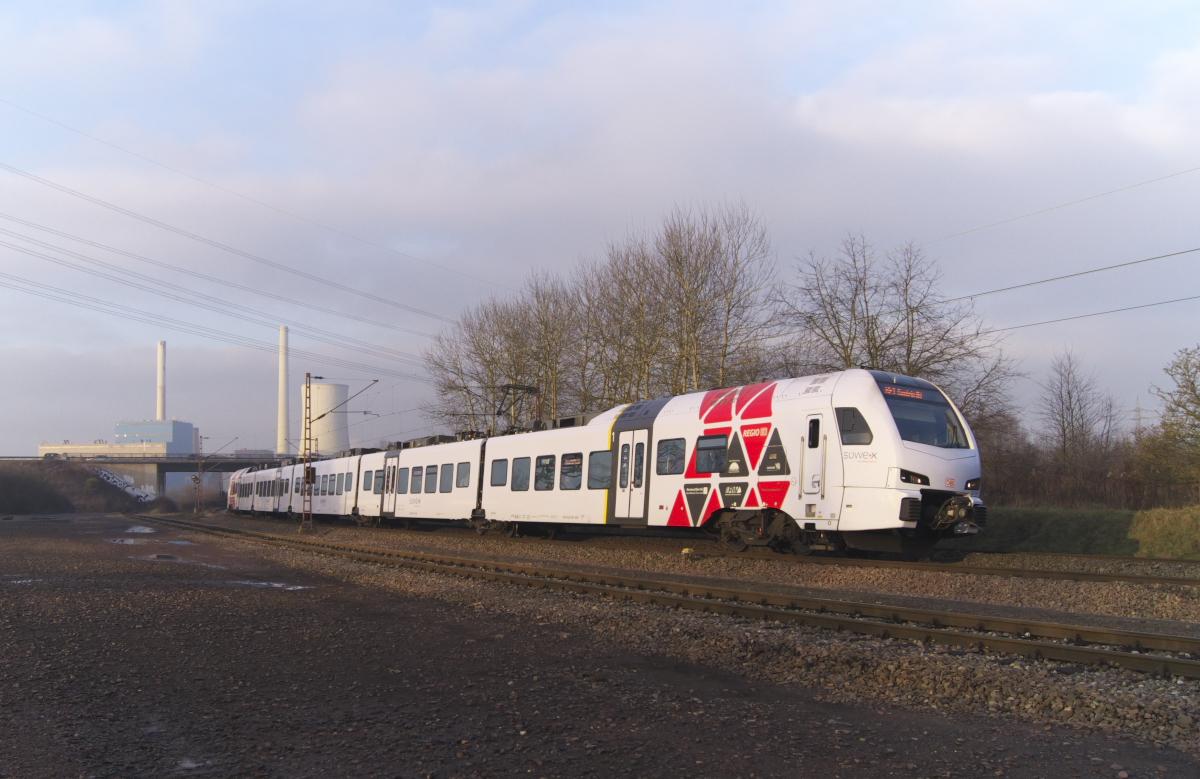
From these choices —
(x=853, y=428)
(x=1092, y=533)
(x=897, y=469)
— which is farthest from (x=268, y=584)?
(x=1092, y=533)

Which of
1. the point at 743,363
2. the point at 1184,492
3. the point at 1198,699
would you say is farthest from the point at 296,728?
the point at 1184,492

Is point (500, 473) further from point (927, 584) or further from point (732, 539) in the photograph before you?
point (927, 584)

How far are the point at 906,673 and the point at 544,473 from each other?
1352 cm

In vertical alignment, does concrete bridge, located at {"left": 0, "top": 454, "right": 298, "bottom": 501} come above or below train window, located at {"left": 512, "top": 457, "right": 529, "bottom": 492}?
below

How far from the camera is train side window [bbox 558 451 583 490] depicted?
1778 cm

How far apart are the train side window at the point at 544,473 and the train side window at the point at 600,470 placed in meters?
1.66

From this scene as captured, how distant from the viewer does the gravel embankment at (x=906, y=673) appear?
5.19 metres

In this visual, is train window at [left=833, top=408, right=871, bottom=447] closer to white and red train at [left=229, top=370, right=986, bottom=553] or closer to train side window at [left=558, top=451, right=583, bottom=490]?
white and red train at [left=229, top=370, right=986, bottom=553]

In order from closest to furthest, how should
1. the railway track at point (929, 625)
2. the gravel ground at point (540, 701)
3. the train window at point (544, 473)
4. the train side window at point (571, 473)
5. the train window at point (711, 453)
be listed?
the gravel ground at point (540, 701)
the railway track at point (929, 625)
the train window at point (711, 453)
the train side window at point (571, 473)
the train window at point (544, 473)

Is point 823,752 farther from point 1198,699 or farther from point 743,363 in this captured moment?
point 743,363

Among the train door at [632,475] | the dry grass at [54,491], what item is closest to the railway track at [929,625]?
the train door at [632,475]

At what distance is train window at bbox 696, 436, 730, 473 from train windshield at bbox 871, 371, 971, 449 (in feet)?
9.94

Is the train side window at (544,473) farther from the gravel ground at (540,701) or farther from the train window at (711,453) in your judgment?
the gravel ground at (540,701)

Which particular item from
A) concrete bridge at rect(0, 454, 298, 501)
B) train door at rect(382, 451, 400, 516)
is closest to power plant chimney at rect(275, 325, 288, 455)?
concrete bridge at rect(0, 454, 298, 501)
